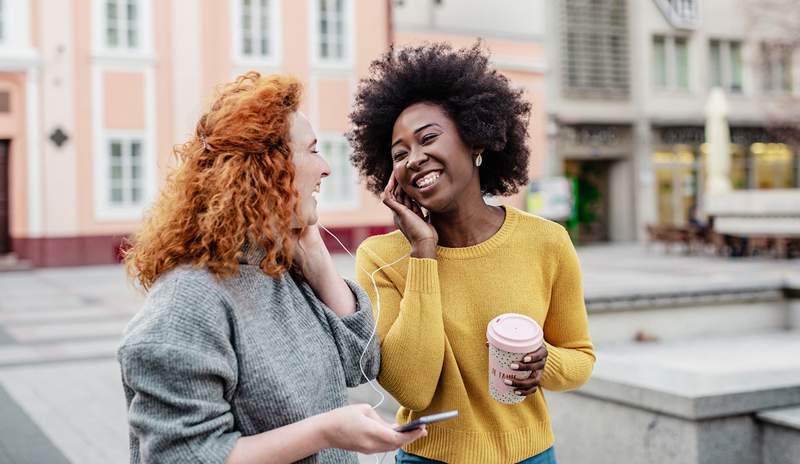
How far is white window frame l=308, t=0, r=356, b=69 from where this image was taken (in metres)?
23.2

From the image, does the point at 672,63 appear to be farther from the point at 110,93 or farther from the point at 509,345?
the point at 509,345

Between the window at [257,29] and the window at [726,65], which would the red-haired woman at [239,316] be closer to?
the window at [257,29]

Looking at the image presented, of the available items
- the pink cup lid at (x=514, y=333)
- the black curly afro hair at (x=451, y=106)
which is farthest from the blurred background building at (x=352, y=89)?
the pink cup lid at (x=514, y=333)

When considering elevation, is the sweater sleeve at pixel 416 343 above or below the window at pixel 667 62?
below

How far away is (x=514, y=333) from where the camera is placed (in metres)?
2.04

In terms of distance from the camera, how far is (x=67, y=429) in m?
5.98

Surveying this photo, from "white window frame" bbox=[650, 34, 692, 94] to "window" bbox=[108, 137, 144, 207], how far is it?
55.5 feet

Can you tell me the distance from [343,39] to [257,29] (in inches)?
92.1

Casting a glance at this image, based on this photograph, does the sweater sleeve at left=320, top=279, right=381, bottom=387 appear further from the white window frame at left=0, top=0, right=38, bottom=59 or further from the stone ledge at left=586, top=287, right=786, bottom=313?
the white window frame at left=0, top=0, right=38, bottom=59

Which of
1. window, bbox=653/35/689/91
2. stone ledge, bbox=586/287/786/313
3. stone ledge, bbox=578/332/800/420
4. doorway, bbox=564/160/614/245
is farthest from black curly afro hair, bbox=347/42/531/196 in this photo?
window, bbox=653/35/689/91

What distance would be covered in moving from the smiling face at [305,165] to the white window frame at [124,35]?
20.4 meters

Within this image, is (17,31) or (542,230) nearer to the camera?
(542,230)

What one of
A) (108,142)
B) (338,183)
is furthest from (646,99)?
(108,142)

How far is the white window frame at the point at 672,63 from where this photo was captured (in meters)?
29.4
